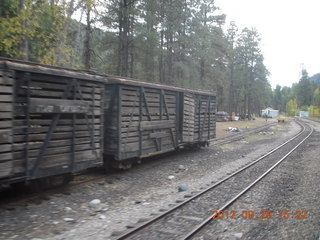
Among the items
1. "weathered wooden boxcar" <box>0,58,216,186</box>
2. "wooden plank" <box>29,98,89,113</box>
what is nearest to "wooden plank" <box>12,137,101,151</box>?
"weathered wooden boxcar" <box>0,58,216,186</box>

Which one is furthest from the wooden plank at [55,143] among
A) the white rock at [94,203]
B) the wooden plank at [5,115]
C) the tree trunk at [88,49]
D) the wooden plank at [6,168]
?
the tree trunk at [88,49]

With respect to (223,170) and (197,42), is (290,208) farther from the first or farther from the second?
(197,42)

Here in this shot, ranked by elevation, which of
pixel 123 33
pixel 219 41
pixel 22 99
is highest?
pixel 219 41

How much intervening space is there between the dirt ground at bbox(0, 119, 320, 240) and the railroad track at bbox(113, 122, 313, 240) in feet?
1.11

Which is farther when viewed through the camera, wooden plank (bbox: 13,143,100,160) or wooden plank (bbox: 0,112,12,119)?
wooden plank (bbox: 13,143,100,160)

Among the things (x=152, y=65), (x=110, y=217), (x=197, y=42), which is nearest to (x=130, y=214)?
(x=110, y=217)

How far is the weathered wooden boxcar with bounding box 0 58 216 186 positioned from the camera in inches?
214

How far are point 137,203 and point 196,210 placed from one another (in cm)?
141

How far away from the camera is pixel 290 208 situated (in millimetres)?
6066

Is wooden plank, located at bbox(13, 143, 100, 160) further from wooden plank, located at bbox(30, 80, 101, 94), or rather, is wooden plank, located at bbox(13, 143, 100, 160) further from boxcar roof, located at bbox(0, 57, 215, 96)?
boxcar roof, located at bbox(0, 57, 215, 96)

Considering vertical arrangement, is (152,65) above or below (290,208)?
above

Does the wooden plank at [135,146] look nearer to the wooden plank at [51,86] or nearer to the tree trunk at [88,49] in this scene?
the wooden plank at [51,86]

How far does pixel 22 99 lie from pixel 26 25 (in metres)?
7.28

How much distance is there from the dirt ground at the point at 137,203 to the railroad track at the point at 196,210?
0.34 m
